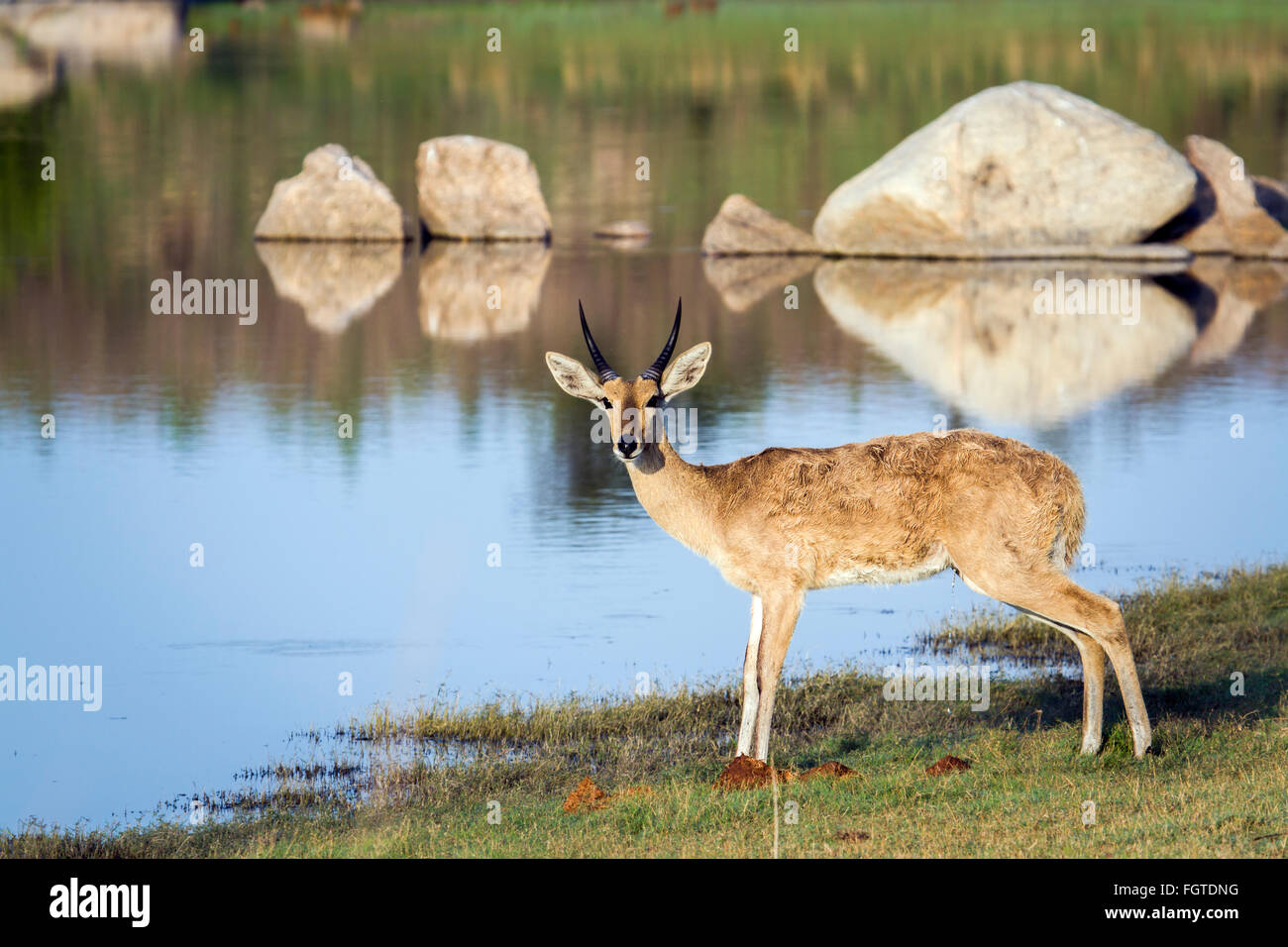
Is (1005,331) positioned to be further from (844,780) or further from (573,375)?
(844,780)

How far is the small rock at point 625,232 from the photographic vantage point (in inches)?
1973

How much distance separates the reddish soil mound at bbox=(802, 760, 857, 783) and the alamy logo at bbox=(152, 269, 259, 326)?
1170 inches

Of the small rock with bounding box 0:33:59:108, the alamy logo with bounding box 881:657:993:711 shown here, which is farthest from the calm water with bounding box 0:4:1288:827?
the small rock with bounding box 0:33:59:108

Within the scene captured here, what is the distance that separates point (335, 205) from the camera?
152 ft

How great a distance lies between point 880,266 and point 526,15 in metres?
78.0

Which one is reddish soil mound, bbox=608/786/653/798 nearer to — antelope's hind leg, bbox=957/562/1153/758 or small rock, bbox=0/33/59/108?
antelope's hind leg, bbox=957/562/1153/758

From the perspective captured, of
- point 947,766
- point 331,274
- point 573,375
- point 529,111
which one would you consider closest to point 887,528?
point 947,766

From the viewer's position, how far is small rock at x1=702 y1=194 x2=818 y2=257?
45.2 m

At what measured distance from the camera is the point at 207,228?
169ft

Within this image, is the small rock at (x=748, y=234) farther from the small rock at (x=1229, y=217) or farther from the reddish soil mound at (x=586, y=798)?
the reddish soil mound at (x=586, y=798)

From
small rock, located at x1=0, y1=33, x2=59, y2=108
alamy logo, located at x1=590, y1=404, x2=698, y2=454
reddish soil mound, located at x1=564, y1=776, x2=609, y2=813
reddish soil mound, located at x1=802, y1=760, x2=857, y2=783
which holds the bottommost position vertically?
reddish soil mound, located at x1=564, y1=776, x2=609, y2=813

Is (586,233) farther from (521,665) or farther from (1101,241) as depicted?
(521,665)

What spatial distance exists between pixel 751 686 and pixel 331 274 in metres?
33.1

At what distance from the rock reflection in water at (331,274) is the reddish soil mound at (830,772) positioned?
85.9 feet
